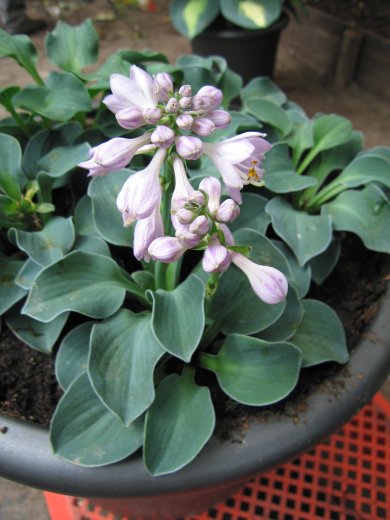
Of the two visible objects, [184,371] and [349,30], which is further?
[349,30]


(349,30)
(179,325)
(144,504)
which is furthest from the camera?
(349,30)

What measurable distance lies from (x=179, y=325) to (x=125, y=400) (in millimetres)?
112

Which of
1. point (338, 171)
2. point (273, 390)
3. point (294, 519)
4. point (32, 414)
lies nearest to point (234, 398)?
point (273, 390)

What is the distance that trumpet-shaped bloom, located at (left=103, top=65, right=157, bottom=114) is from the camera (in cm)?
54

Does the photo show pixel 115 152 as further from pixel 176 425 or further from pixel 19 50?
pixel 19 50

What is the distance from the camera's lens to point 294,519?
3.08ft

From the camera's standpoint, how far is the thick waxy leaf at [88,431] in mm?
634

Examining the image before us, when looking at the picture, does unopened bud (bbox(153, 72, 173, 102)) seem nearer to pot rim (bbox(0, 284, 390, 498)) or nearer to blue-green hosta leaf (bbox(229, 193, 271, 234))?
blue-green hosta leaf (bbox(229, 193, 271, 234))

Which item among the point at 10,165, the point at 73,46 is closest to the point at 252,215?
the point at 10,165

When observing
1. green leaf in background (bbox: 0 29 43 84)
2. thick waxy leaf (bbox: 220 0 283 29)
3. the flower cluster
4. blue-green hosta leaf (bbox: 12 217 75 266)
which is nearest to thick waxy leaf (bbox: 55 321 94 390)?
blue-green hosta leaf (bbox: 12 217 75 266)

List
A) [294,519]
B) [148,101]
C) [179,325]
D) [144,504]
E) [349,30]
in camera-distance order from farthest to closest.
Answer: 1. [349,30]
2. [294,519]
3. [144,504]
4. [179,325]
5. [148,101]

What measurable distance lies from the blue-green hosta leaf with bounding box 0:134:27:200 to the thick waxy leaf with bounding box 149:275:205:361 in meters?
0.33

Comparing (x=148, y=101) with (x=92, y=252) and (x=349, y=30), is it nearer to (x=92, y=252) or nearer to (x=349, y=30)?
(x=92, y=252)

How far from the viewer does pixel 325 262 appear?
84 centimetres
